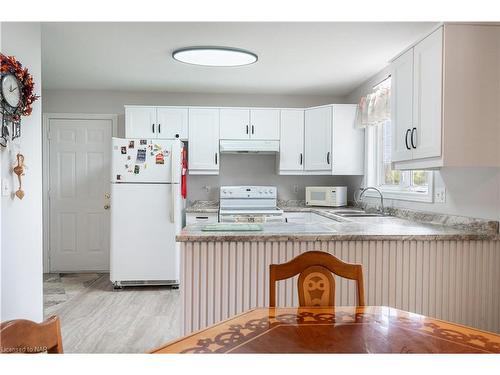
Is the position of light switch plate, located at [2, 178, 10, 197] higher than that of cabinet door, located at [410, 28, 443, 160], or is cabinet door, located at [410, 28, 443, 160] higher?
cabinet door, located at [410, 28, 443, 160]

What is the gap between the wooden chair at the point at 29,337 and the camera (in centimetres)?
85

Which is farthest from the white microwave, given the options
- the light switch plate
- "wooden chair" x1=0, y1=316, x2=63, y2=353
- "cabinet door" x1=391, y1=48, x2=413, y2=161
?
"wooden chair" x1=0, y1=316, x2=63, y2=353

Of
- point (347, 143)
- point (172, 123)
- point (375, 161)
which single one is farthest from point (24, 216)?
point (375, 161)

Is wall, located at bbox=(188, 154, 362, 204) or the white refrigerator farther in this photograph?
wall, located at bbox=(188, 154, 362, 204)

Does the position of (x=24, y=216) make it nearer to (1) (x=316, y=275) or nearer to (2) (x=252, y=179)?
(1) (x=316, y=275)

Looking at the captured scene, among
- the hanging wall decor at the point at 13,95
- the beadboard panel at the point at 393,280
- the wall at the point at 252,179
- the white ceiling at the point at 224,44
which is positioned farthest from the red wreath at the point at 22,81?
the wall at the point at 252,179

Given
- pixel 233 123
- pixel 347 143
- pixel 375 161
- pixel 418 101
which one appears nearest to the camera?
pixel 418 101

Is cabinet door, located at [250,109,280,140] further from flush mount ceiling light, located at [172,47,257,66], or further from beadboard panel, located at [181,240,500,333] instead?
beadboard panel, located at [181,240,500,333]

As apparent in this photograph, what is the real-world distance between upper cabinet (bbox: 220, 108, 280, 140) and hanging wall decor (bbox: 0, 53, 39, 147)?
2370 millimetres

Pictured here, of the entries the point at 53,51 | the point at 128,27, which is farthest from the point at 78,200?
the point at 128,27

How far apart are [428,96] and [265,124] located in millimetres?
2570

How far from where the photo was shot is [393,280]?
2301 mm

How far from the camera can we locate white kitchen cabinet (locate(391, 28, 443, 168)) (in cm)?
225

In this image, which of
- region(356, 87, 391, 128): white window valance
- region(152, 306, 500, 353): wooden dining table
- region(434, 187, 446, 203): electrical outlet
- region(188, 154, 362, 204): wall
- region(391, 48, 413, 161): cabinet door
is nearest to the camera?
region(152, 306, 500, 353): wooden dining table
